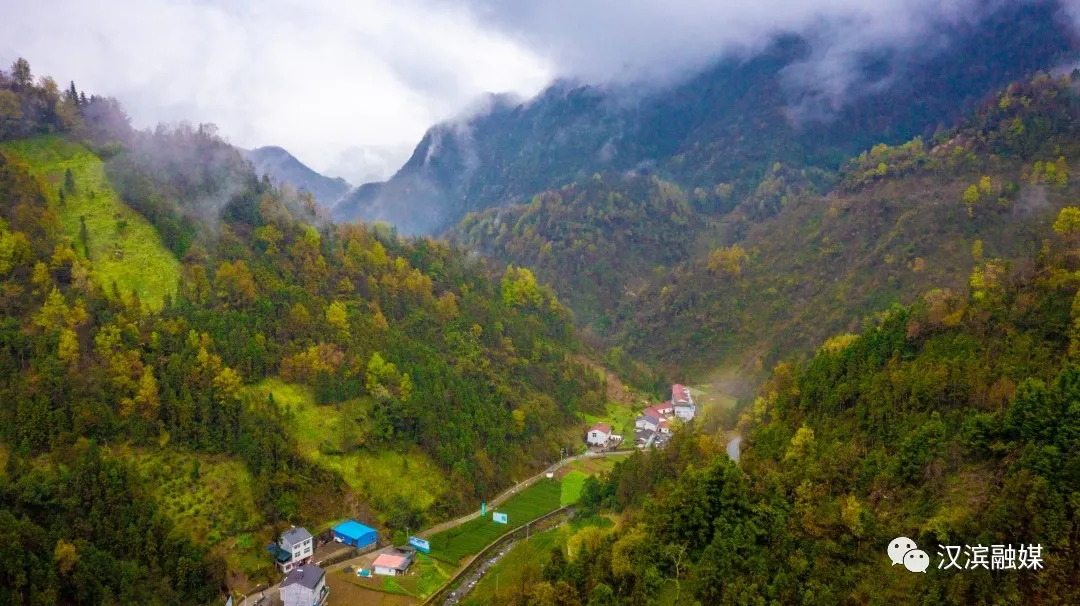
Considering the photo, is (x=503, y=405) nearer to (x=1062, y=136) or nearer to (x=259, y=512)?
(x=259, y=512)

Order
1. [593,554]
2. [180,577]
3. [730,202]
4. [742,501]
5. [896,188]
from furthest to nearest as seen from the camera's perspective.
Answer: [730,202]
[896,188]
[180,577]
[593,554]
[742,501]

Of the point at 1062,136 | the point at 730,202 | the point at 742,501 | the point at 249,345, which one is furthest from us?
the point at 730,202

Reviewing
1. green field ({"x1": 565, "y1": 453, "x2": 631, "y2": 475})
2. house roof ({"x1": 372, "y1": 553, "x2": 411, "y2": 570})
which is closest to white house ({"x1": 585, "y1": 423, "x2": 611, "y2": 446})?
green field ({"x1": 565, "y1": 453, "x2": 631, "y2": 475})

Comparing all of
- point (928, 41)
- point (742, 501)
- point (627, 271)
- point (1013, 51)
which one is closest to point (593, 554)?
point (742, 501)

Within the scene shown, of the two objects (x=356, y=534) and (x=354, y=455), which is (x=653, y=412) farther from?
(x=356, y=534)

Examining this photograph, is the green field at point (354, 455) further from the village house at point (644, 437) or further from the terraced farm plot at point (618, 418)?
the terraced farm plot at point (618, 418)

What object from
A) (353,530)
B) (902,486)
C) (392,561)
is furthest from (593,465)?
(902,486)
